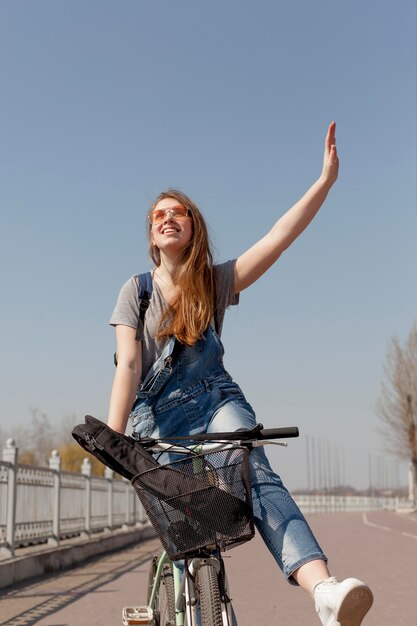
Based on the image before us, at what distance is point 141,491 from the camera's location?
124 inches

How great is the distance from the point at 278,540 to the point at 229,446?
1.12ft

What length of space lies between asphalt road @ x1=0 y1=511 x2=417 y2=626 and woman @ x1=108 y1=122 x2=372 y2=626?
4.29m

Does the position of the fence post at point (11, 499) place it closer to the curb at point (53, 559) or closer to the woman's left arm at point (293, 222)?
the curb at point (53, 559)

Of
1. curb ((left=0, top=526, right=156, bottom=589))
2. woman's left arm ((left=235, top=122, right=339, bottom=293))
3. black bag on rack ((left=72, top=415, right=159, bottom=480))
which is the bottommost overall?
curb ((left=0, top=526, right=156, bottom=589))

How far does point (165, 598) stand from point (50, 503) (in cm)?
1073

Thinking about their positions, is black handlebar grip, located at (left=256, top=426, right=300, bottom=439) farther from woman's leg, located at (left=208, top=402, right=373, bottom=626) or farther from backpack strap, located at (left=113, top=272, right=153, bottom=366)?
backpack strap, located at (left=113, top=272, right=153, bottom=366)

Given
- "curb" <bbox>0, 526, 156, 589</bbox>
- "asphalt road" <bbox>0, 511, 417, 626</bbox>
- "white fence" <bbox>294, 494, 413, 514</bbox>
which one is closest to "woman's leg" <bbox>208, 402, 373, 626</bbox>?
"asphalt road" <bbox>0, 511, 417, 626</bbox>

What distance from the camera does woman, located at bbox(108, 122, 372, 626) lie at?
11.3 feet

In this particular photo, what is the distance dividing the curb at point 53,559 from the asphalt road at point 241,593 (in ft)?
0.59

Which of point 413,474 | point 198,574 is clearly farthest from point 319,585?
point 413,474

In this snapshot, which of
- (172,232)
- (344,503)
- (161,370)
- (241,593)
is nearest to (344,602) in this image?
(161,370)

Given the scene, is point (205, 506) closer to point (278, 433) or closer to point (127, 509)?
point (278, 433)

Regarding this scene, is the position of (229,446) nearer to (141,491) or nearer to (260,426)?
(260,426)

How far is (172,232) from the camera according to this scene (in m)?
3.88
